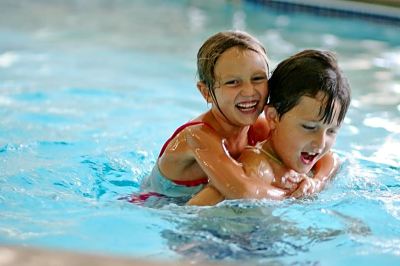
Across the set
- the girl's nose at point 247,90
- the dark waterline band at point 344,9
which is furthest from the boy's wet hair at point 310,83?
the dark waterline band at point 344,9

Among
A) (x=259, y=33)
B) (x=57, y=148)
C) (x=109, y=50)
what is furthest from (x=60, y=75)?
(x=259, y=33)

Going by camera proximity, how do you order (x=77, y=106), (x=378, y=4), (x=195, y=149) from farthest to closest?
(x=378, y=4) → (x=77, y=106) → (x=195, y=149)

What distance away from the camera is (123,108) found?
5965mm

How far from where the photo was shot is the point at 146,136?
17.3ft

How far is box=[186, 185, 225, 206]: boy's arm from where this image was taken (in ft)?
10.0

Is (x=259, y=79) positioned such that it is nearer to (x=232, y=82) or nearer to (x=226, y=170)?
(x=232, y=82)

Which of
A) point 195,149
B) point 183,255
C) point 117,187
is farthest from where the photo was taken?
point 117,187

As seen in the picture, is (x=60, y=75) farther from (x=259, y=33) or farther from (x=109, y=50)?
(x=259, y=33)

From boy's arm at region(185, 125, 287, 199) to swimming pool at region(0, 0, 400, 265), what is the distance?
0.06 m

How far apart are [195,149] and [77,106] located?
299cm

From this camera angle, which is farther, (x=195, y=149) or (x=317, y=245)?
(x=195, y=149)

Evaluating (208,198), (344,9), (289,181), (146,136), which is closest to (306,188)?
(289,181)

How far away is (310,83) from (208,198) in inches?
25.3

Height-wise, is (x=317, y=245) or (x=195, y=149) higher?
(x=195, y=149)
